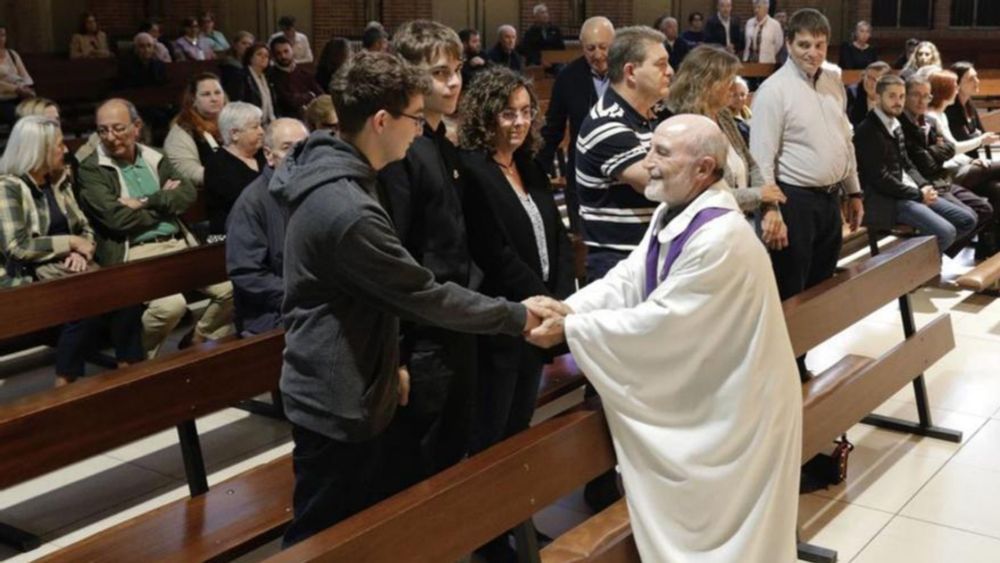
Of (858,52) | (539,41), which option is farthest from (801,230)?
(858,52)

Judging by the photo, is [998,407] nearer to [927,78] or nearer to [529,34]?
[927,78]

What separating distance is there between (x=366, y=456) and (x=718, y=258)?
971mm

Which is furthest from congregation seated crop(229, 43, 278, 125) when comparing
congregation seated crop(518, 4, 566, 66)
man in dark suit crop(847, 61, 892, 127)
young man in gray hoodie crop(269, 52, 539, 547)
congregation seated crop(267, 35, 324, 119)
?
congregation seated crop(518, 4, 566, 66)

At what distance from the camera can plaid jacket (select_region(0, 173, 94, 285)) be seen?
5.39m

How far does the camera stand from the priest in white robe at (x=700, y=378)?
3.01m

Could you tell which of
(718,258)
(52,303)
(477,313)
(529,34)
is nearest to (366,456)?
(477,313)

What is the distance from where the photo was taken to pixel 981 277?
679 cm

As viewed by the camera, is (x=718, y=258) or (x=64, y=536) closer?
(x=718, y=258)

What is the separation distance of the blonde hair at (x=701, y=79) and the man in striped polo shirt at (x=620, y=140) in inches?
17.3

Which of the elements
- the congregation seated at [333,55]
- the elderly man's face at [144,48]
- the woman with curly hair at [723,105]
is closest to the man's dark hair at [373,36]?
the congregation seated at [333,55]

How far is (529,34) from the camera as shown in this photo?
17.9 metres

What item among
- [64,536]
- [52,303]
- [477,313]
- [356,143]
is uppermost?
[356,143]

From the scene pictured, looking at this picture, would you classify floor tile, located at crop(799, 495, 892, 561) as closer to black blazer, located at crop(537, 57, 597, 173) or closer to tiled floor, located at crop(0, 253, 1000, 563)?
tiled floor, located at crop(0, 253, 1000, 563)

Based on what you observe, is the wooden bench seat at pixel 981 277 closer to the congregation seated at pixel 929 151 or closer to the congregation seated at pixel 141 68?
the congregation seated at pixel 929 151
